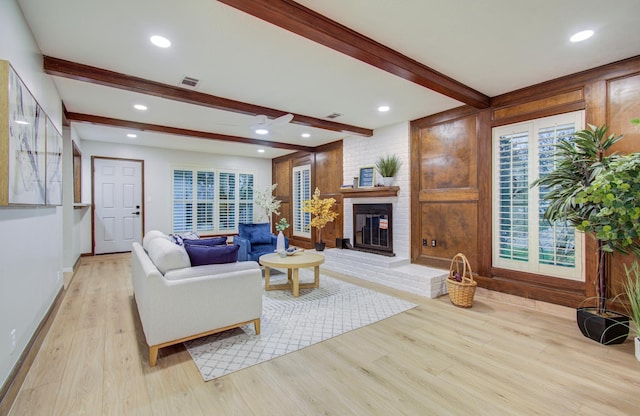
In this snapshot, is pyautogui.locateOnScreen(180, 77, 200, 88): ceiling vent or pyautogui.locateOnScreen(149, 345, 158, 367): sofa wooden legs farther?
pyautogui.locateOnScreen(180, 77, 200, 88): ceiling vent

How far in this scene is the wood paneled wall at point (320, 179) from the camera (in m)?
6.54

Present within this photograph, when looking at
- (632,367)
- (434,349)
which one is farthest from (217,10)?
(632,367)

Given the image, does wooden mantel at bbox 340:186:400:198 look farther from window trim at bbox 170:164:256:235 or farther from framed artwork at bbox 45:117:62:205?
framed artwork at bbox 45:117:62:205

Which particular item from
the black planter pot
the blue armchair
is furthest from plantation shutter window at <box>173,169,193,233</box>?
the black planter pot

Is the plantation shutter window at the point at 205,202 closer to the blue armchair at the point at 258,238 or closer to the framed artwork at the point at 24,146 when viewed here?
the blue armchair at the point at 258,238

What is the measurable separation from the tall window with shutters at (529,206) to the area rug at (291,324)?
1.58 m

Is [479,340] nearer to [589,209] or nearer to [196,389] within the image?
[589,209]

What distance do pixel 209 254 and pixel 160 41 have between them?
190 centimetres

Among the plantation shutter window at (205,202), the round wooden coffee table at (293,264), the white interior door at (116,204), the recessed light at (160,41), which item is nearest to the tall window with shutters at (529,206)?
the round wooden coffee table at (293,264)

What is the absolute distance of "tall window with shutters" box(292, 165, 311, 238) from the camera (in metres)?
7.48

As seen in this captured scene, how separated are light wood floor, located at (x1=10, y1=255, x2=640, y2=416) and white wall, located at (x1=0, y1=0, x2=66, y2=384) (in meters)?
0.32

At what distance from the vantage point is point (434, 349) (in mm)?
2486

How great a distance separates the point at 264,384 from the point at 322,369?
43cm

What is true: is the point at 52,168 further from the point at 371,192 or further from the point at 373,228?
the point at 373,228
